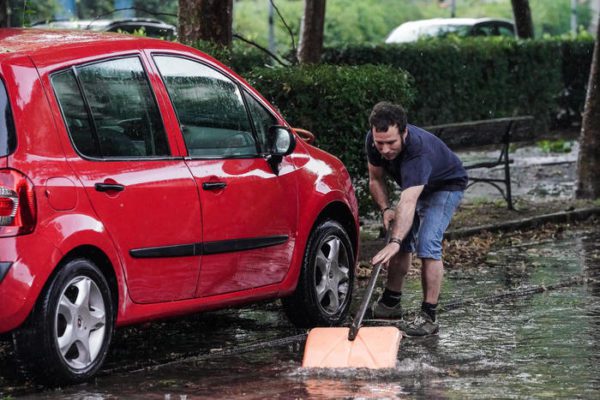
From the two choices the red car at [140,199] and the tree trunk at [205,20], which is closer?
the red car at [140,199]

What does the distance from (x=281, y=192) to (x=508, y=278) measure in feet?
10.5

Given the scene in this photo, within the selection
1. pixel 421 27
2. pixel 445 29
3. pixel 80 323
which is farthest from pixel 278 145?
pixel 421 27

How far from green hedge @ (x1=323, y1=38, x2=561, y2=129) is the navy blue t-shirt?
43.2 ft

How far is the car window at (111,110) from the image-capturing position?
7.09 metres

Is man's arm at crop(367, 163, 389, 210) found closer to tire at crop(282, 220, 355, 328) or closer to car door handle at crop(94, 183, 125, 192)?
tire at crop(282, 220, 355, 328)

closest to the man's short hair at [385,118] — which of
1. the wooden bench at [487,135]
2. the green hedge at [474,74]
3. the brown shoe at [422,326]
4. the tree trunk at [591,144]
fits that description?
the brown shoe at [422,326]

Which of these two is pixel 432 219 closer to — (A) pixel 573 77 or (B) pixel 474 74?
(B) pixel 474 74

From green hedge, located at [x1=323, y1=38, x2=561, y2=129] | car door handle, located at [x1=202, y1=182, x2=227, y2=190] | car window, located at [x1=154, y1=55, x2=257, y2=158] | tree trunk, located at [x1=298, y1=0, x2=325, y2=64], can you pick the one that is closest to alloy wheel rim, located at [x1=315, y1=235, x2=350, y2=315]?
car window, located at [x1=154, y1=55, x2=257, y2=158]

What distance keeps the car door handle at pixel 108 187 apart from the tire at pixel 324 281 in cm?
186

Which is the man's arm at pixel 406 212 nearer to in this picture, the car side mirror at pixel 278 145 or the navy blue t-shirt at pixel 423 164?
the navy blue t-shirt at pixel 423 164

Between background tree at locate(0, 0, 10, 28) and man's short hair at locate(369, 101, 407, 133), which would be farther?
background tree at locate(0, 0, 10, 28)

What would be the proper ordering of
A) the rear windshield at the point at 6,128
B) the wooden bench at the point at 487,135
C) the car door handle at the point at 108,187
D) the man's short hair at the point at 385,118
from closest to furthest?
the rear windshield at the point at 6,128 < the car door handle at the point at 108,187 < the man's short hair at the point at 385,118 < the wooden bench at the point at 487,135

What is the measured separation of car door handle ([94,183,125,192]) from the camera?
23.0 ft

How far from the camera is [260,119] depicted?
858 centimetres
